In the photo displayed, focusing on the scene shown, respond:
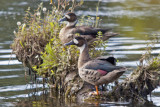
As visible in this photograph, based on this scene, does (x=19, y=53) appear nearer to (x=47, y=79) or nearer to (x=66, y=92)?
(x=47, y=79)

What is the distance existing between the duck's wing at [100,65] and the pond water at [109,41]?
0.70m

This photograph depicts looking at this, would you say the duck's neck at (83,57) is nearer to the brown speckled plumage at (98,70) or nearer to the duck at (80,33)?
the brown speckled plumage at (98,70)

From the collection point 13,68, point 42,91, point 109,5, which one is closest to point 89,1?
point 109,5

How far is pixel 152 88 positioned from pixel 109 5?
60.2ft

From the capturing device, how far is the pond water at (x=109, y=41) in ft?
31.2

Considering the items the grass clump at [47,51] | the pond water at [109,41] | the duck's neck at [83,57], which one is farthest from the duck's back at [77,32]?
the duck's neck at [83,57]

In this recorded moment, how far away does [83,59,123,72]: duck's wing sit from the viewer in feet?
27.5

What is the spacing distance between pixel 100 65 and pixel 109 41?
775 centimetres

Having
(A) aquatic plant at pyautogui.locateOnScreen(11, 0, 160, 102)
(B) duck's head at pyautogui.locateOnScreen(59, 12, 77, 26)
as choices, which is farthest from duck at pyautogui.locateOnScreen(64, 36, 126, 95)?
(B) duck's head at pyautogui.locateOnScreen(59, 12, 77, 26)

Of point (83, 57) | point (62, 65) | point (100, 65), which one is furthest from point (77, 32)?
point (100, 65)

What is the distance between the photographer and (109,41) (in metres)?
16.1

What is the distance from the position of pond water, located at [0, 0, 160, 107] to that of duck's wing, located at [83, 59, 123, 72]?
703 mm

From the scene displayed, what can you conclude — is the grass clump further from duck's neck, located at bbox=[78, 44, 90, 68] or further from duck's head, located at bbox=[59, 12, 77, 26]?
duck's neck, located at bbox=[78, 44, 90, 68]

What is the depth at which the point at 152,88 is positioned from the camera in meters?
9.12
